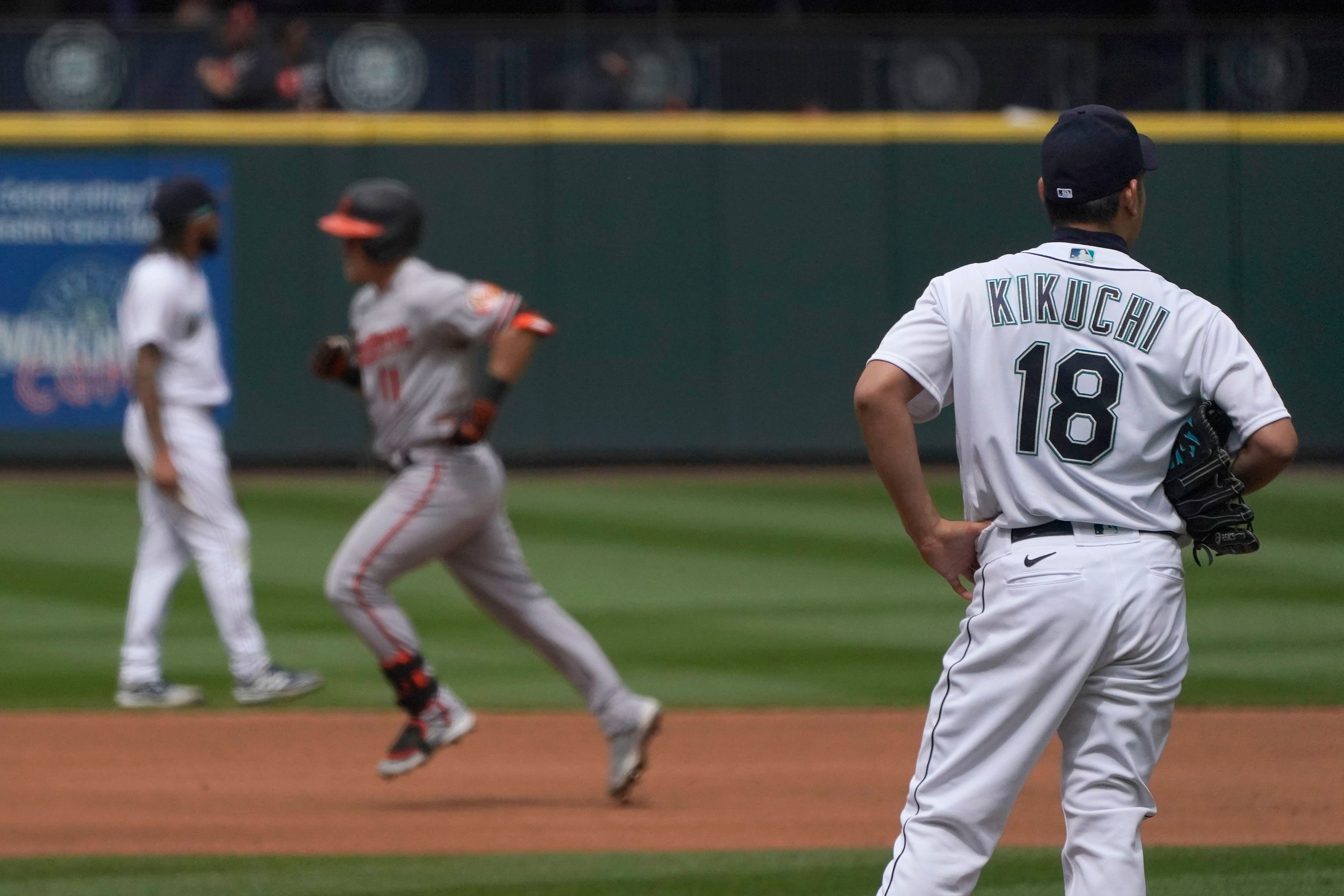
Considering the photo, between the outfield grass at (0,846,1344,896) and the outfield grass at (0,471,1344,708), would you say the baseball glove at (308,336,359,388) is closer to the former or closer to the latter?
the outfield grass at (0,846,1344,896)

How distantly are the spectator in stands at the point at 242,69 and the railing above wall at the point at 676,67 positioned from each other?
16mm

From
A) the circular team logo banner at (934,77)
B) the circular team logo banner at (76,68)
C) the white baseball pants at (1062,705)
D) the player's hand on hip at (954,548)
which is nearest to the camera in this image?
the white baseball pants at (1062,705)

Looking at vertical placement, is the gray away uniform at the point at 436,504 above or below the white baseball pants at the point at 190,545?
above

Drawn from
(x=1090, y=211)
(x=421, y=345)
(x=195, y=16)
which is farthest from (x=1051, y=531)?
(x=195, y=16)

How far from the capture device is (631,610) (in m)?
10.8

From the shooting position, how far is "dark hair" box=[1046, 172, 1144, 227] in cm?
355

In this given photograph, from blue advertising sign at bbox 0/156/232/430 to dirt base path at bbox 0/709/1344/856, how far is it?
957cm

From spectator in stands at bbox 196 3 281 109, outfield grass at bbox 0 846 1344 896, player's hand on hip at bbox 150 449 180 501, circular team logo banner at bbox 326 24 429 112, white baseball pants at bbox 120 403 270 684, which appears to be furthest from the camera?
circular team logo banner at bbox 326 24 429 112

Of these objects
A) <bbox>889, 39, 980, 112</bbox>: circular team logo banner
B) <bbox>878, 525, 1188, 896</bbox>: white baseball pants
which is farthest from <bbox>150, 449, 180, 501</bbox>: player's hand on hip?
<bbox>889, 39, 980, 112</bbox>: circular team logo banner

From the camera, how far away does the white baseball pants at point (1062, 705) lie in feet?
11.1

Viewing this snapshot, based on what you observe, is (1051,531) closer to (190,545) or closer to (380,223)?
(380,223)

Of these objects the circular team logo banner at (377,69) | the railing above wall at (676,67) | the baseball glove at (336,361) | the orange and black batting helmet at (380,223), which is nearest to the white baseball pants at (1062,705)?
the orange and black batting helmet at (380,223)

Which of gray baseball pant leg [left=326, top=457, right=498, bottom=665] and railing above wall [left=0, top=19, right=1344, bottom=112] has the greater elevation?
railing above wall [left=0, top=19, right=1344, bottom=112]

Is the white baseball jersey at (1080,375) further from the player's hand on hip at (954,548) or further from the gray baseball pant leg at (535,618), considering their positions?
the gray baseball pant leg at (535,618)
